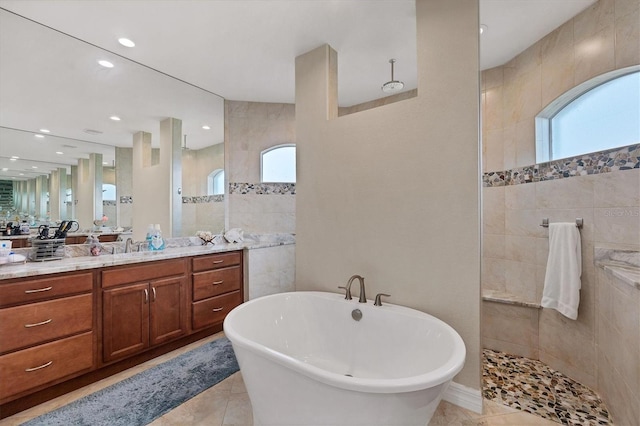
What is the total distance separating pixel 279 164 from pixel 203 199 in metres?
1.05

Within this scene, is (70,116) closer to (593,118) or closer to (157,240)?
(157,240)

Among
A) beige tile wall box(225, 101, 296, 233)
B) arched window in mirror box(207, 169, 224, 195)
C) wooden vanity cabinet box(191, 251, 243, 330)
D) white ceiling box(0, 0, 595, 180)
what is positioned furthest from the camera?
beige tile wall box(225, 101, 296, 233)

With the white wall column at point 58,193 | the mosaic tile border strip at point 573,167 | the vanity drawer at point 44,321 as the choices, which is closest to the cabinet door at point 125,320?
the vanity drawer at point 44,321

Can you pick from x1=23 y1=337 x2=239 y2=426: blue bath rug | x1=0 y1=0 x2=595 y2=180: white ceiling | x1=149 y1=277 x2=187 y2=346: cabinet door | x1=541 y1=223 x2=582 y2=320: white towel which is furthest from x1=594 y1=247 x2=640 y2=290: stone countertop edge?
x1=149 y1=277 x2=187 y2=346: cabinet door

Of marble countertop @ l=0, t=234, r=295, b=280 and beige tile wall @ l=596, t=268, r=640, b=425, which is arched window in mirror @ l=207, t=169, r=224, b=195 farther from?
beige tile wall @ l=596, t=268, r=640, b=425

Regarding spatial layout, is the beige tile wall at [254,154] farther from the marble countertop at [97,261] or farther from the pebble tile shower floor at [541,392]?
the pebble tile shower floor at [541,392]

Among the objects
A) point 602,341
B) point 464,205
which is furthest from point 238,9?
point 602,341

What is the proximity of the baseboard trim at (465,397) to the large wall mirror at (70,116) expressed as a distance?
2.87 metres

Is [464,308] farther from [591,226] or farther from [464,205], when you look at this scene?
[591,226]

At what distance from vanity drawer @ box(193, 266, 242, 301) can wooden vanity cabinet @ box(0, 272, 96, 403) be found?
0.81 metres

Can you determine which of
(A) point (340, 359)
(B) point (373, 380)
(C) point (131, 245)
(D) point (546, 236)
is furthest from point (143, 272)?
(D) point (546, 236)

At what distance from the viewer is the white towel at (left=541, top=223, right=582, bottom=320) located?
6.50 feet

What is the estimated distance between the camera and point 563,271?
2037 millimetres

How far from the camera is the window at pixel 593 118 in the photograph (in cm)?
183
